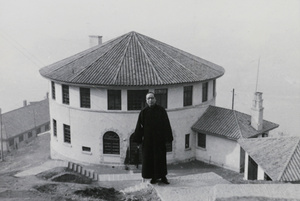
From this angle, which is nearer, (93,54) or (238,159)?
(238,159)

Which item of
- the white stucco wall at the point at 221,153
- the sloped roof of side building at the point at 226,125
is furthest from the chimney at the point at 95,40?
the white stucco wall at the point at 221,153

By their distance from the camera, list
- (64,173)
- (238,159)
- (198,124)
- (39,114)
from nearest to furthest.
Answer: (64,173) < (238,159) < (198,124) < (39,114)

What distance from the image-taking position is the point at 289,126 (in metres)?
78.8

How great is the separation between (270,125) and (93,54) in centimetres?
1559

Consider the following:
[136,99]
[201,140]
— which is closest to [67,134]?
[136,99]

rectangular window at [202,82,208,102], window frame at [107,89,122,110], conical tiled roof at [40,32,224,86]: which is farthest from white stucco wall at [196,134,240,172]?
window frame at [107,89,122,110]

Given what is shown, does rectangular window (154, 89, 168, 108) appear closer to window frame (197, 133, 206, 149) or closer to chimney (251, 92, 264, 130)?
window frame (197, 133, 206, 149)

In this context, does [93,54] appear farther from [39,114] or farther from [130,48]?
[39,114]

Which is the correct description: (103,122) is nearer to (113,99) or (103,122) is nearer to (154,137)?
(113,99)

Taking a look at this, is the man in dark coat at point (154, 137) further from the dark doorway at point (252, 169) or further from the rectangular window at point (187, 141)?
the rectangular window at point (187, 141)

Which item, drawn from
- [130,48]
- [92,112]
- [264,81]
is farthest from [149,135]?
[264,81]

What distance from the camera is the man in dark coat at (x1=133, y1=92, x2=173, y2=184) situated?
10.6 m

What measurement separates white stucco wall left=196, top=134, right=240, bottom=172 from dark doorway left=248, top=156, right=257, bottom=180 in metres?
3.72

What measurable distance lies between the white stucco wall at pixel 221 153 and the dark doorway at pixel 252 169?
3720 mm
